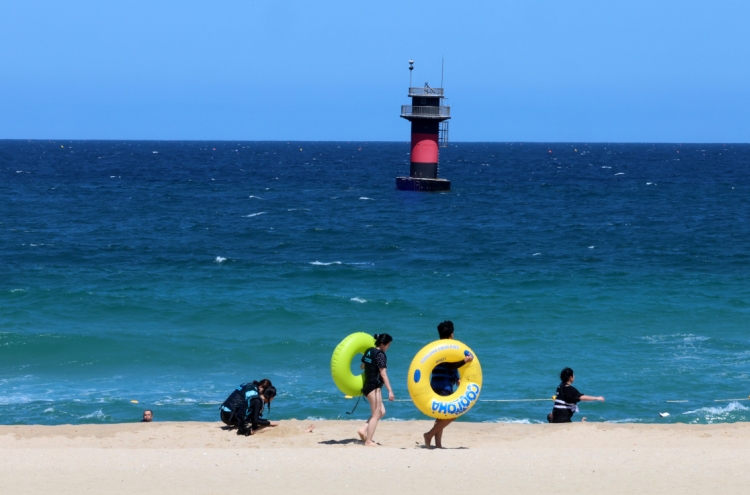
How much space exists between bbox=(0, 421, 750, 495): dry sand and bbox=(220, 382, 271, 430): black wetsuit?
0.77ft

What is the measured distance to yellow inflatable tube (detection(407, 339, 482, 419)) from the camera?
430 inches

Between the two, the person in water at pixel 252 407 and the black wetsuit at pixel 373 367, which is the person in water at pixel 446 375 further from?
the person in water at pixel 252 407

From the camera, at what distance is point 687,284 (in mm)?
30344

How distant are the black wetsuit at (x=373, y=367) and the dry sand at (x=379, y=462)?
2.66 ft

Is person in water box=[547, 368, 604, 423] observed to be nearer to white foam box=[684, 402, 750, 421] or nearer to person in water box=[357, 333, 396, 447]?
person in water box=[357, 333, 396, 447]

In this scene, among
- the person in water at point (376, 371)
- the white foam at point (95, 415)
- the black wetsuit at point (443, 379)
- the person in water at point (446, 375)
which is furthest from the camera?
the white foam at point (95, 415)

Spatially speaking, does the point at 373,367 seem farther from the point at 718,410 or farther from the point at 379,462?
the point at 718,410

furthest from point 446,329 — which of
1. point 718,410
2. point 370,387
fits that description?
point 718,410

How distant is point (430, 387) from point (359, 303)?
16.1 metres

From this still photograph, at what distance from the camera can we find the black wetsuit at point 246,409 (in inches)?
527

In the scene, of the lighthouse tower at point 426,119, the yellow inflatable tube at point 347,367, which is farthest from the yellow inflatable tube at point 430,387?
the lighthouse tower at point 426,119

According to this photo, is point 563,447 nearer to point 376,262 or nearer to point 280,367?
point 280,367

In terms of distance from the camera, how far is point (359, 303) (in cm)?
2706

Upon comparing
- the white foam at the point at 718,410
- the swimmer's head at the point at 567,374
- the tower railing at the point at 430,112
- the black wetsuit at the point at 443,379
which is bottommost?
the white foam at the point at 718,410
